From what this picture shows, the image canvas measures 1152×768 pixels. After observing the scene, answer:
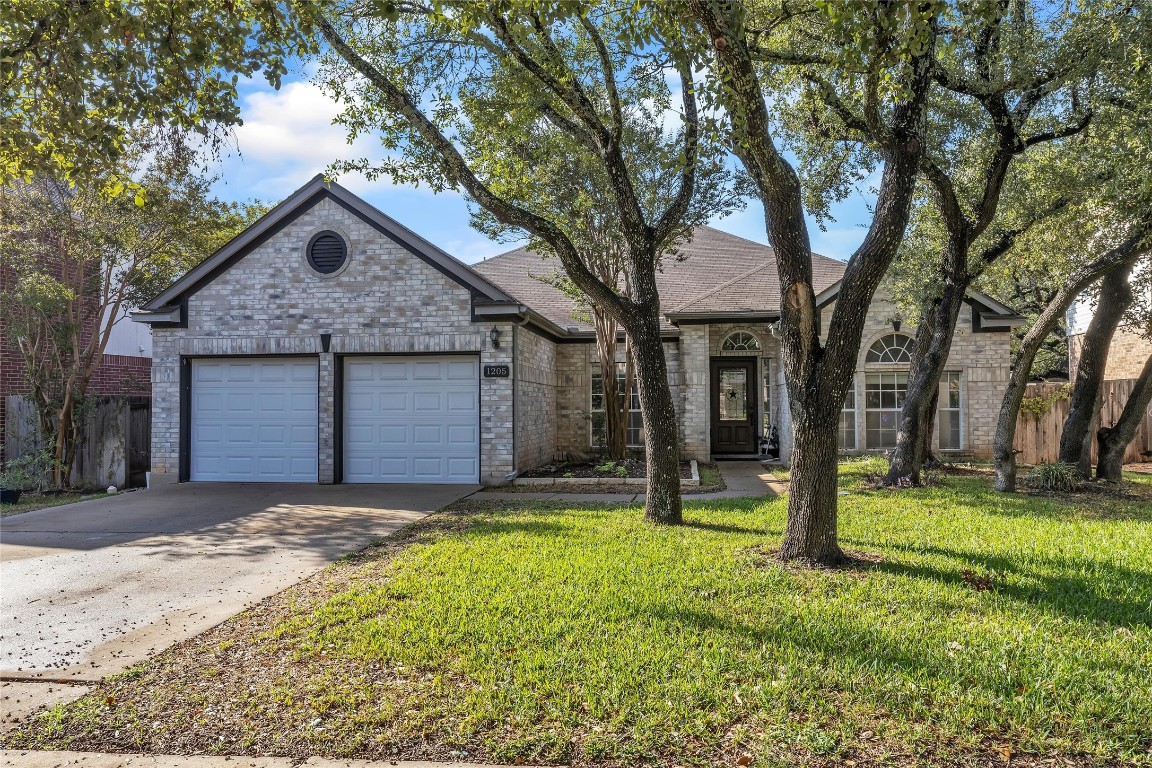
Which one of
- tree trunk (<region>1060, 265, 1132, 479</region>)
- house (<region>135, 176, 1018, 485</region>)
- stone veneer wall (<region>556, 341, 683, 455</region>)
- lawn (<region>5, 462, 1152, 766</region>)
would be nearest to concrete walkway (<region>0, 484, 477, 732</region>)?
lawn (<region>5, 462, 1152, 766</region>)

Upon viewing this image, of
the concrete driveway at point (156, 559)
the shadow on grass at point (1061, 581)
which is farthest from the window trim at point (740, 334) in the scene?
the shadow on grass at point (1061, 581)

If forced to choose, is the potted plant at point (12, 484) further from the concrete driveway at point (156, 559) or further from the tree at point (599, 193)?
the tree at point (599, 193)

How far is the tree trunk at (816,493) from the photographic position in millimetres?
6137

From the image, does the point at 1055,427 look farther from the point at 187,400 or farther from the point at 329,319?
the point at 187,400

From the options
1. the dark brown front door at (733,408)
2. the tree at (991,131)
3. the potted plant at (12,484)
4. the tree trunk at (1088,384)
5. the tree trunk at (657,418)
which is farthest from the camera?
the dark brown front door at (733,408)

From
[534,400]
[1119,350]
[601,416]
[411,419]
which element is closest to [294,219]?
[411,419]

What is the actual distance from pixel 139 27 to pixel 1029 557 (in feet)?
28.4

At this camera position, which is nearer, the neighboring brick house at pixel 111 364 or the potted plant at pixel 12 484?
the potted plant at pixel 12 484

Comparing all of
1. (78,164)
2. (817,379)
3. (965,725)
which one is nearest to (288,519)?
(78,164)

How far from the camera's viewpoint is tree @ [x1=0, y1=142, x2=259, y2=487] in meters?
12.2

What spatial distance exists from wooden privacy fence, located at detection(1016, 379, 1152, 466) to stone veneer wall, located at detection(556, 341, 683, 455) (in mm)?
7914

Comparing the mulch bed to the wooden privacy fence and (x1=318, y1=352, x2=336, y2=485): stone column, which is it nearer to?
(x1=318, y1=352, x2=336, y2=485): stone column

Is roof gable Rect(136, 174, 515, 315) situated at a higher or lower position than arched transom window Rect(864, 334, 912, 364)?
higher

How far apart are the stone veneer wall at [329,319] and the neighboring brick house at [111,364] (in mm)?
3052
